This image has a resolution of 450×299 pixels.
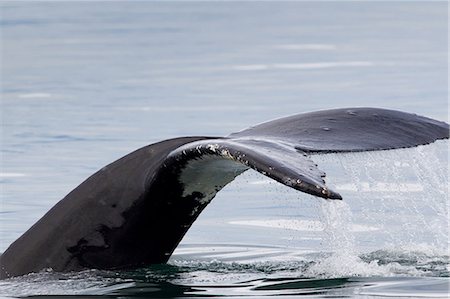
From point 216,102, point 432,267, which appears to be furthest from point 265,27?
point 432,267

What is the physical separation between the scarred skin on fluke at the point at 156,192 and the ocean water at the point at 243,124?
0.31 feet

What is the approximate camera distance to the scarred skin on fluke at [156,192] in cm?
602

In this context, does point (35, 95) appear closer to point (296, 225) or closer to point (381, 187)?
point (381, 187)

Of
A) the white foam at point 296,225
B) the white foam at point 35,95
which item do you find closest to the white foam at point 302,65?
the white foam at point 35,95

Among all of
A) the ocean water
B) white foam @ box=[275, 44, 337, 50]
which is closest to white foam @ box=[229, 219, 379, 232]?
the ocean water

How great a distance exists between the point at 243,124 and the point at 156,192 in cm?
882

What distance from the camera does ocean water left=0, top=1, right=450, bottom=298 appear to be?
687 centimetres

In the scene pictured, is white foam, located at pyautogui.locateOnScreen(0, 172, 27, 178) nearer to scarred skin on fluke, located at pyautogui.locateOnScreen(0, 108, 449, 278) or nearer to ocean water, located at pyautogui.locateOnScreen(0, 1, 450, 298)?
ocean water, located at pyautogui.locateOnScreen(0, 1, 450, 298)

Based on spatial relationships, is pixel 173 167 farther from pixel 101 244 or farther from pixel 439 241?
pixel 439 241

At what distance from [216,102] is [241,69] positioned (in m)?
4.62

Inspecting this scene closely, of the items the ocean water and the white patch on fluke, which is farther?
the ocean water

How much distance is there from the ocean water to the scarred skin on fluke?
0.09 metres

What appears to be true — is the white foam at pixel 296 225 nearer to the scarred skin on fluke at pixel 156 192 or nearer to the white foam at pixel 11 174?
the scarred skin on fluke at pixel 156 192

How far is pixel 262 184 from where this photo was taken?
454 inches
